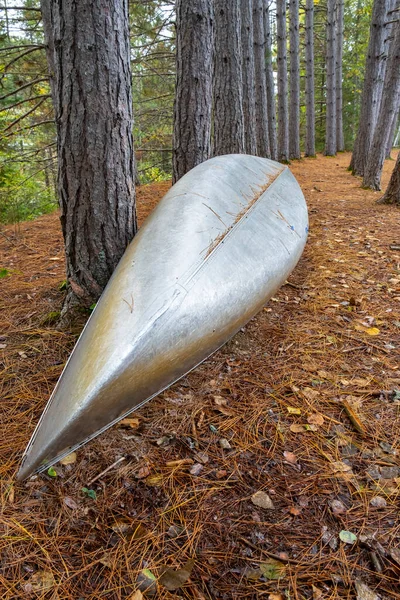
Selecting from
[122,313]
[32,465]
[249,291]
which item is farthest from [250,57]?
[32,465]

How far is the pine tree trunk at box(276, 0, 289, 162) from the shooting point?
1043 centimetres

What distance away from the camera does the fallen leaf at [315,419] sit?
172cm

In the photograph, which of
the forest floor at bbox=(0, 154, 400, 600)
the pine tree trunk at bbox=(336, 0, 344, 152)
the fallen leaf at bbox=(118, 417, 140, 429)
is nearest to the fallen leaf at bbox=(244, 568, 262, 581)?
the forest floor at bbox=(0, 154, 400, 600)

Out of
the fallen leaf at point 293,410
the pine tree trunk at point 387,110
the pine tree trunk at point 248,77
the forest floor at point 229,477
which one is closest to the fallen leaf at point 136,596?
the forest floor at point 229,477

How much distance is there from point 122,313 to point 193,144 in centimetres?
266

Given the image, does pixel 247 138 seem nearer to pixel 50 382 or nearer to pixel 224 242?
pixel 224 242

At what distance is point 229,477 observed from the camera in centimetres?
144

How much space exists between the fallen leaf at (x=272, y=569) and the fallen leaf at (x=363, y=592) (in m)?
0.22

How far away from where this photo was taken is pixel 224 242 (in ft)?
6.40

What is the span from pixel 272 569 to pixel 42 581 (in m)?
0.71

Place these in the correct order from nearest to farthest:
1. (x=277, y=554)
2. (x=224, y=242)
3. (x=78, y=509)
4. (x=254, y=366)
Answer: (x=277, y=554) → (x=78, y=509) → (x=224, y=242) → (x=254, y=366)

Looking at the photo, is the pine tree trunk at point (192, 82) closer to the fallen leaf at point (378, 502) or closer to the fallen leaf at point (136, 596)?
the fallen leaf at point (378, 502)

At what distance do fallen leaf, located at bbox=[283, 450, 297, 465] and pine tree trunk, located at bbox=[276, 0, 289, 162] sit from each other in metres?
10.7

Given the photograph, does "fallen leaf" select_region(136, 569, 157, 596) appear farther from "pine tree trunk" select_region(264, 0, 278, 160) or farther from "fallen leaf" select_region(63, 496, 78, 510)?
"pine tree trunk" select_region(264, 0, 278, 160)
